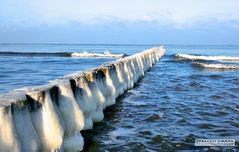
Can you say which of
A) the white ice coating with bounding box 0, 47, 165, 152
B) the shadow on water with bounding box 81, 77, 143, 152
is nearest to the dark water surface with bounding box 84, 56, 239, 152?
the shadow on water with bounding box 81, 77, 143, 152

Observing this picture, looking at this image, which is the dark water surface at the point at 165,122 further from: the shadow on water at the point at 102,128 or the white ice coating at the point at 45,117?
the white ice coating at the point at 45,117

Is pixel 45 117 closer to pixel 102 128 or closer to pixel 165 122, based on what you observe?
pixel 102 128

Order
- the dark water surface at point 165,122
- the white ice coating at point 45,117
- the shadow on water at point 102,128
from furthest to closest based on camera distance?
the dark water surface at point 165,122, the shadow on water at point 102,128, the white ice coating at point 45,117

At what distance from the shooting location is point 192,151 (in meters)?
5.65

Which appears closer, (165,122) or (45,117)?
(45,117)

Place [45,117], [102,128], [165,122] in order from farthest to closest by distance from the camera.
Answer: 1. [165,122]
2. [102,128]
3. [45,117]

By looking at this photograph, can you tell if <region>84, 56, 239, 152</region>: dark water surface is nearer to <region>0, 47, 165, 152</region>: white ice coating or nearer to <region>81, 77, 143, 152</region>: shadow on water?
<region>81, 77, 143, 152</region>: shadow on water

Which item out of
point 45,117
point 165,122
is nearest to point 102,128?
point 165,122

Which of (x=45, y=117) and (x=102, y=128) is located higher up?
(x=45, y=117)

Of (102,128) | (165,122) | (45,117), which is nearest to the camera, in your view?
(45,117)

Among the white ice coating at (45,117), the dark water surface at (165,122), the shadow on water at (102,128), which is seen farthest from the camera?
the dark water surface at (165,122)

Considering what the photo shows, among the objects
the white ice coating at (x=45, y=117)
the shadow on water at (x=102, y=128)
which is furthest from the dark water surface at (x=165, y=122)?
the white ice coating at (x=45, y=117)

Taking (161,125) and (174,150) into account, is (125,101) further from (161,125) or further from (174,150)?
(174,150)

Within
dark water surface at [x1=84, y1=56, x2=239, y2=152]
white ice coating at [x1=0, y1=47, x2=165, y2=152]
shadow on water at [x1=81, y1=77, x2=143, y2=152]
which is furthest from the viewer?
dark water surface at [x1=84, y1=56, x2=239, y2=152]
